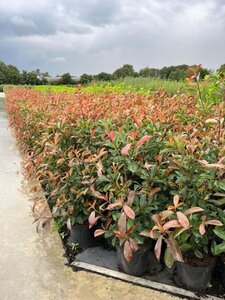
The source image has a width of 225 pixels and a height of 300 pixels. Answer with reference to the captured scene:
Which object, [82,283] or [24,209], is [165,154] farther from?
[24,209]

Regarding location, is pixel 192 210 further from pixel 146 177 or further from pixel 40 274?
pixel 40 274

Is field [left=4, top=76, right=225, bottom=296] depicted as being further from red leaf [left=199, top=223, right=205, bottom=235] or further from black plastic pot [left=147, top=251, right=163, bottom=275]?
black plastic pot [left=147, top=251, right=163, bottom=275]

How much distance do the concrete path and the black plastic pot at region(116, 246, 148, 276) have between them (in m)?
0.11

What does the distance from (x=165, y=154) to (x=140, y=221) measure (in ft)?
1.47

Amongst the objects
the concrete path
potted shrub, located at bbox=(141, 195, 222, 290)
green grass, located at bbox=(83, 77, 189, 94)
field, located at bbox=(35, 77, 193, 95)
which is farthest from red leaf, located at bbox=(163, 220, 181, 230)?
green grass, located at bbox=(83, 77, 189, 94)

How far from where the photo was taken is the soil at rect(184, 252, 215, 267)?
204 centimetres

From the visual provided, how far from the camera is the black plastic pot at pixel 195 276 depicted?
2.06 meters

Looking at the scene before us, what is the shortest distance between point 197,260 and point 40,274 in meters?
1.05

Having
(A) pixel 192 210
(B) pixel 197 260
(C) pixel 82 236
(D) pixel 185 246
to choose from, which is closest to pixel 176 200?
(A) pixel 192 210

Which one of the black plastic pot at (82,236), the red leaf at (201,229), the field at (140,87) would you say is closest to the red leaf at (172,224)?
the red leaf at (201,229)

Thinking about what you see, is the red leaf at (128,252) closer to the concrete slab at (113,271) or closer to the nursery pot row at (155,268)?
the nursery pot row at (155,268)

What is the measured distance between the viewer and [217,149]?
6.22 ft

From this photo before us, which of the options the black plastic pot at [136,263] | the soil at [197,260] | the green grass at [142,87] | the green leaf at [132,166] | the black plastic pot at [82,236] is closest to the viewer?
the green leaf at [132,166]

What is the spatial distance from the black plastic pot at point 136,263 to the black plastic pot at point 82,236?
1.30 ft
